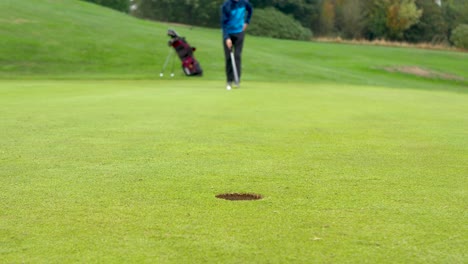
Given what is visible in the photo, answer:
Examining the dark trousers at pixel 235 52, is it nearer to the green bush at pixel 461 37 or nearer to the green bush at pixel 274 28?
the green bush at pixel 461 37

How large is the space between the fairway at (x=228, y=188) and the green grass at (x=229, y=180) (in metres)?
0.01

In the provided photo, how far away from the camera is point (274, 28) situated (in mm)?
63469

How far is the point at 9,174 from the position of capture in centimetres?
491

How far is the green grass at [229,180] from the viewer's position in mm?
3219

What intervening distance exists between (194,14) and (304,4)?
10.2m

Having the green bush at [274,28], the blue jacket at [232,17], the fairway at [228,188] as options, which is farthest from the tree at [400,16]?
the fairway at [228,188]

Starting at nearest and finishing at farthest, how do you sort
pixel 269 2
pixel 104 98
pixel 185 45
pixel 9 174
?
pixel 9 174 < pixel 104 98 < pixel 185 45 < pixel 269 2

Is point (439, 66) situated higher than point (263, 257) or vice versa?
point (263, 257)

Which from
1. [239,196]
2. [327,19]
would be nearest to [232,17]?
[239,196]

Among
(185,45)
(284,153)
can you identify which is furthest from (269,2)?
(284,153)

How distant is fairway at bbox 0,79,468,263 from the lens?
3.20m

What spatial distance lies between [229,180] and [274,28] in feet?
195

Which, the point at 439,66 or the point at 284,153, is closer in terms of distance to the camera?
the point at 284,153

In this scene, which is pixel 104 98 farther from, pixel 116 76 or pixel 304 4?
pixel 304 4
